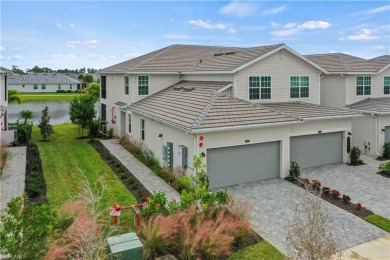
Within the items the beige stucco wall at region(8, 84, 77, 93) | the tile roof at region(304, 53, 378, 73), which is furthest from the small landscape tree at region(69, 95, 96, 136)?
the beige stucco wall at region(8, 84, 77, 93)

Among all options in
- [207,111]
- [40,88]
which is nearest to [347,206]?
[207,111]

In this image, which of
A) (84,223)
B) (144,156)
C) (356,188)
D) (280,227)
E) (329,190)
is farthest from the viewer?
(144,156)

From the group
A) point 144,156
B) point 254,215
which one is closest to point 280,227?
point 254,215

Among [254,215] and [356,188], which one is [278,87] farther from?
[254,215]

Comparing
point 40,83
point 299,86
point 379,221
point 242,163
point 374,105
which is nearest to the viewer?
point 379,221

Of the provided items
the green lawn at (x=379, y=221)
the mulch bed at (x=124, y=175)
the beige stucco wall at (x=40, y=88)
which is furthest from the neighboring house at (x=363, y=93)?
the beige stucco wall at (x=40, y=88)

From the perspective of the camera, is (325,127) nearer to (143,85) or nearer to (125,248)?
(143,85)
